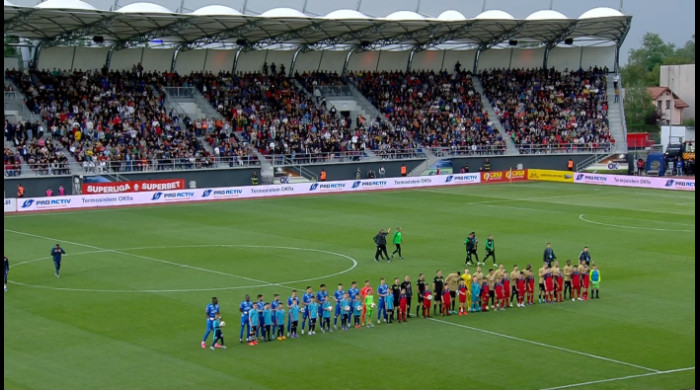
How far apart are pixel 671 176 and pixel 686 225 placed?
89.5ft

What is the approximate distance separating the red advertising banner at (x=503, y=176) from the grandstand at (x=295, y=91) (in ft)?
10.2

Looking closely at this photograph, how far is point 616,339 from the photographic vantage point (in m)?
25.2

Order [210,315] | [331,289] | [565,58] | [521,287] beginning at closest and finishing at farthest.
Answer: [210,315] < [521,287] < [331,289] < [565,58]

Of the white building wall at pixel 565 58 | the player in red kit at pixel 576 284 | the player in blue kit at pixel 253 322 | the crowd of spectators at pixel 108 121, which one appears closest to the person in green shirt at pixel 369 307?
the player in blue kit at pixel 253 322

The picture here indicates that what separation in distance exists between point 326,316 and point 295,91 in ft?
176

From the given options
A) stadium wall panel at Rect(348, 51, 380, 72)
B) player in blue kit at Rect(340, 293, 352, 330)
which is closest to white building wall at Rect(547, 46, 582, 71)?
Result: stadium wall panel at Rect(348, 51, 380, 72)

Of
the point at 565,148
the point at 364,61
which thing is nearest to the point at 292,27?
the point at 364,61

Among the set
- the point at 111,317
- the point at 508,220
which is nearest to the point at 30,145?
the point at 508,220

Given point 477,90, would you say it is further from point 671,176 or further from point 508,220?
point 508,220

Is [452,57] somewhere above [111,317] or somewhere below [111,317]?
above

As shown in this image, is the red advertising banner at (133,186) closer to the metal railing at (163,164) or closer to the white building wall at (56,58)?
the metal railing at (163,164)

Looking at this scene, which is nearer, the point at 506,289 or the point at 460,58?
the point at 506,289

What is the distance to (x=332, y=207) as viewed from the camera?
185ft

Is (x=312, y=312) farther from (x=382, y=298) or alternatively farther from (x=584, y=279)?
(x=584, y=279)
